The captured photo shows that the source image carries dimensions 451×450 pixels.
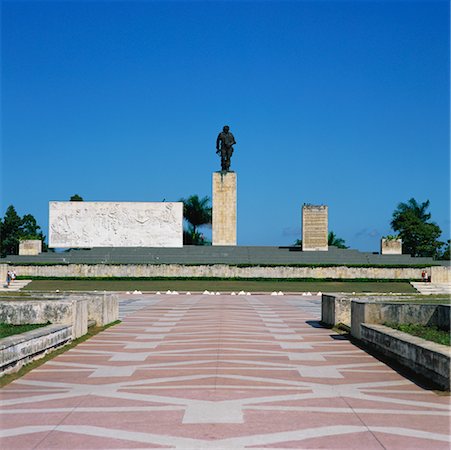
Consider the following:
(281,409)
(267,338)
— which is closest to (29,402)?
(281,409)

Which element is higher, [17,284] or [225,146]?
[225,146]

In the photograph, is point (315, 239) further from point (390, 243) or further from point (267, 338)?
point (267, 338)

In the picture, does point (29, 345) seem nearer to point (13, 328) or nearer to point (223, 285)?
point (13, 328)

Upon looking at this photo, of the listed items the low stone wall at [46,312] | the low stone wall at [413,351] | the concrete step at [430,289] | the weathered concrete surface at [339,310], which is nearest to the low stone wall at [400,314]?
the low stone wall at [413,351]

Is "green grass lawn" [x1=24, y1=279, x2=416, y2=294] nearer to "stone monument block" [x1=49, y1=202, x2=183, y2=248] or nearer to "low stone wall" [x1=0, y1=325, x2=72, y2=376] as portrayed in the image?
"stone monument block" [x1=49, y1=202, x2=183, y2=248]

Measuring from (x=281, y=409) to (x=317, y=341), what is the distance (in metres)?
4.63

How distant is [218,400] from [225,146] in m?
31.3

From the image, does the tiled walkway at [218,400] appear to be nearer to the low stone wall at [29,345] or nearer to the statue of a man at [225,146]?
the low stone wall at [29,345]

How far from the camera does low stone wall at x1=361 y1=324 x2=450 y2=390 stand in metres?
5.89

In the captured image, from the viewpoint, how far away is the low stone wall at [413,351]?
589cm

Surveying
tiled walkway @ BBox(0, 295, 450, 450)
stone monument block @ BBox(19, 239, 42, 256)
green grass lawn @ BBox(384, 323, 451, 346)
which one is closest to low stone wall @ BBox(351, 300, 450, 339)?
green grass lawn @ BBox(384, 323, 451, 346)

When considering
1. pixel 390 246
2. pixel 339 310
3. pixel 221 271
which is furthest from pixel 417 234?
pixel 339 310

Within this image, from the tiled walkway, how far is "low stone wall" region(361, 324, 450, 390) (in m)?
0.20

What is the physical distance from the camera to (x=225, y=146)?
36.2m
